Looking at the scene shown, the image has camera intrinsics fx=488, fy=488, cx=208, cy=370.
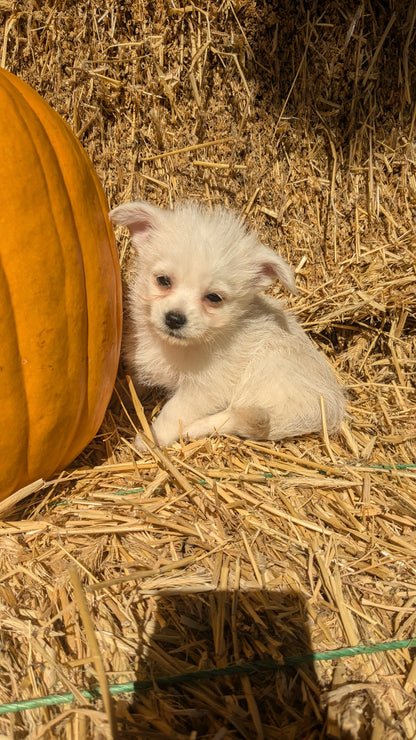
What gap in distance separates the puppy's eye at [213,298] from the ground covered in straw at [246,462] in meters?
0.63

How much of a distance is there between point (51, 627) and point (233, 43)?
271cm

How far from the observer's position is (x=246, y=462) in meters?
2.11

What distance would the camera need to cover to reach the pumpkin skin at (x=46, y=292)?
1.48 meters

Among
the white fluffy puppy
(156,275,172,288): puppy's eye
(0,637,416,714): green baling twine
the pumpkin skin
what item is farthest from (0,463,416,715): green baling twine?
(156,275,172,288): puppy's eye

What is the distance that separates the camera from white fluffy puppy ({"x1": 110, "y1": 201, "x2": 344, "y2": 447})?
2074 mm

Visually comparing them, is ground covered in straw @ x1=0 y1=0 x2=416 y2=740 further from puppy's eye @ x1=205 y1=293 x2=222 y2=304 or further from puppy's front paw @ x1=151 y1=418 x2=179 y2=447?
puppy's eye @ x1=205 y1=293 x2=222 y2=304

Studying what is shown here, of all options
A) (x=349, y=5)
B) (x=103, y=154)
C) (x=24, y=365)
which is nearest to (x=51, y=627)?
(x=24, y=365)

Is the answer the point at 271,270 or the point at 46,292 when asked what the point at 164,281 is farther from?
the point at 46,292

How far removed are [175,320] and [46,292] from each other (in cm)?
59

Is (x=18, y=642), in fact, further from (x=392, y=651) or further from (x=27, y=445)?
(x=392, y=651)

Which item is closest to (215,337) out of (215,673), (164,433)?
(164,433)

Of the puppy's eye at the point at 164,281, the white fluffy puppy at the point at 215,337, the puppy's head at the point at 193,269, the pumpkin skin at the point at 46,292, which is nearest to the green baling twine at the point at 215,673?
the pumpkin skin at the point at 46,292

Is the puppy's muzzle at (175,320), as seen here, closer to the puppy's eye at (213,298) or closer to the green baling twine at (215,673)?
the puppy's eye at (213,298)

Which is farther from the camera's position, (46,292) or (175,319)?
(175,319)
